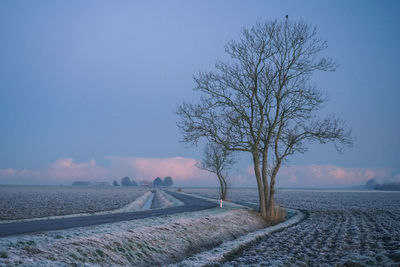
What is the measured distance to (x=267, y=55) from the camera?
28.3 metres

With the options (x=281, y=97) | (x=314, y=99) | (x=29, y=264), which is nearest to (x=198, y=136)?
(x=281, y=97)

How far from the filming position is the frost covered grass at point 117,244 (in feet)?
32.8

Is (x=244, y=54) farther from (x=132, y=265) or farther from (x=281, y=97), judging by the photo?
(x=132, y=265)

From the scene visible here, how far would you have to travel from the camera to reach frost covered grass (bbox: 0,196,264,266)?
9.98 m

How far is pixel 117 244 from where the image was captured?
41.3 ft

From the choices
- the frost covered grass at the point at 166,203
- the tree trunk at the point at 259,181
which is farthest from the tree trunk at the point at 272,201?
the frost covered grass at the point at 166,203

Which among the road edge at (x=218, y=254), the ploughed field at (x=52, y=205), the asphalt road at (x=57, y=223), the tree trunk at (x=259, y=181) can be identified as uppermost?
the tree trunk at (x=259, y=181)

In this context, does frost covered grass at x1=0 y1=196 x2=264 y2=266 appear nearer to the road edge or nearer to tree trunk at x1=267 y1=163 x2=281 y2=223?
the road edge

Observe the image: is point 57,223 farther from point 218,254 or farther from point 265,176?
point 265,176

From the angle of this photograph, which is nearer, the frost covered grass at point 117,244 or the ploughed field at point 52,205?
the frost covered grass at point 117,244

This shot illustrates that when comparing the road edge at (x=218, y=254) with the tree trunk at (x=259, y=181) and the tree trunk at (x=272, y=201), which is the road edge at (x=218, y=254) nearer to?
the tree trunk at (x=272, y=201)

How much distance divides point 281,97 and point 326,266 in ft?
62.6

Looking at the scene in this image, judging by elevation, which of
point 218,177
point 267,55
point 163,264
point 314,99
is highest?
point 267,55

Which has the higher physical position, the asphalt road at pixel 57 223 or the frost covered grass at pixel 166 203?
the asphalt road at pixel 57 223
